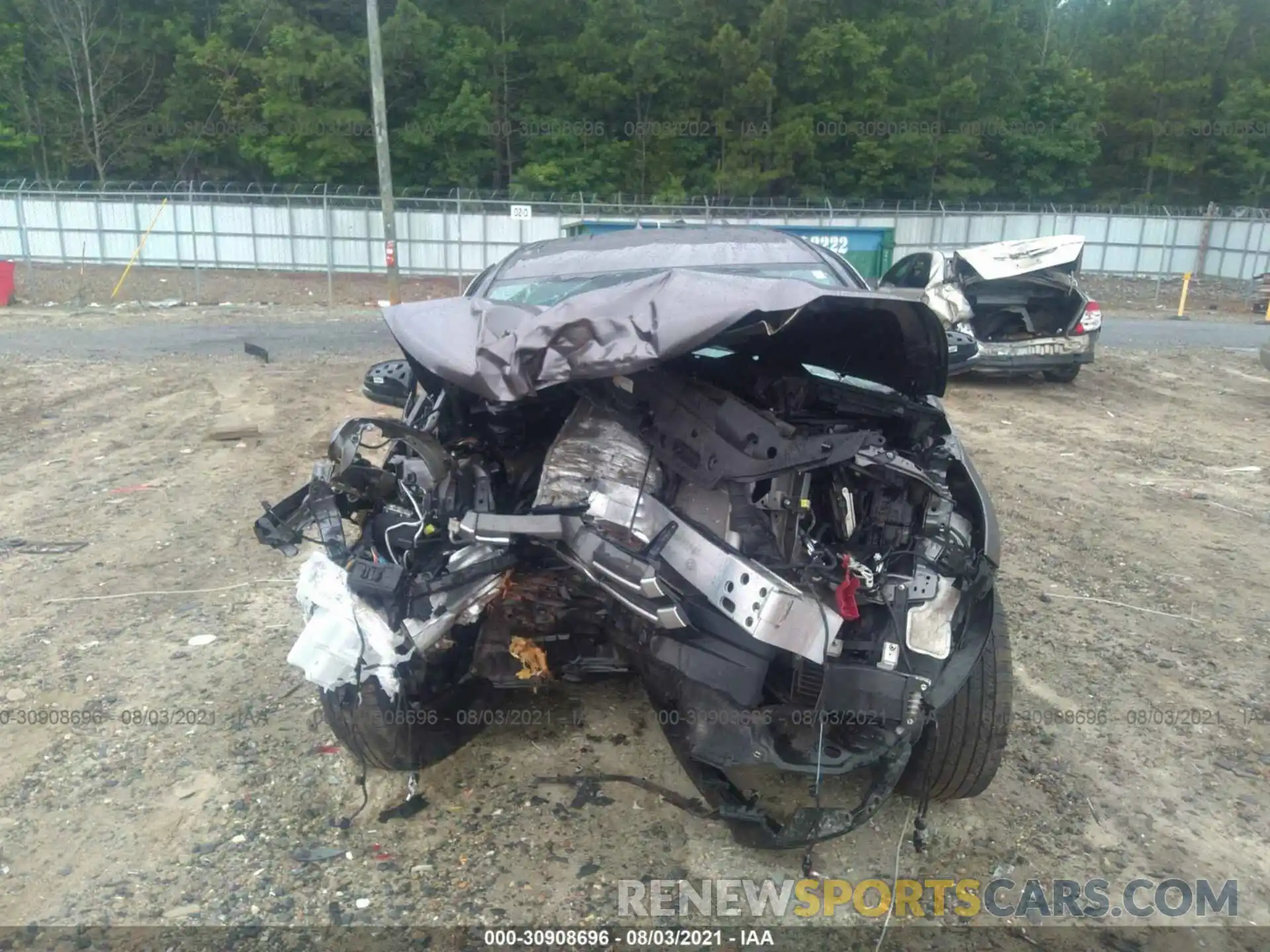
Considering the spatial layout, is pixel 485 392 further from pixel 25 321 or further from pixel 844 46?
pixel 844 46

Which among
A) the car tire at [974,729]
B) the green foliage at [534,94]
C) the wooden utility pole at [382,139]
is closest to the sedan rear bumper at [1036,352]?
the car tire at [974,729]

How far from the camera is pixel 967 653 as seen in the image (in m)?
2.84

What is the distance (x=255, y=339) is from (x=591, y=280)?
38.2ft

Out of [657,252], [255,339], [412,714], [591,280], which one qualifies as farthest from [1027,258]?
[255,339]

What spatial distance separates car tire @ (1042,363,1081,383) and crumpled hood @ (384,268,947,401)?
29.9 feet

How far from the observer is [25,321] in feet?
50.9

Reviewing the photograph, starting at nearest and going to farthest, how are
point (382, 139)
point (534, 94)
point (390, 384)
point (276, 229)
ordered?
point (390, 384)
point (382, 139)
point (276, 229)
point (534, 94)

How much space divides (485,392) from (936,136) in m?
32.3

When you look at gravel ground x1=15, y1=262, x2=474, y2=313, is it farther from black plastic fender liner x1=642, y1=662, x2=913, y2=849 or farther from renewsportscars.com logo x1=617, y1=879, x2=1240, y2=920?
renewsportscars.com logo x1=617, y1=879, x2=1240, y2=920

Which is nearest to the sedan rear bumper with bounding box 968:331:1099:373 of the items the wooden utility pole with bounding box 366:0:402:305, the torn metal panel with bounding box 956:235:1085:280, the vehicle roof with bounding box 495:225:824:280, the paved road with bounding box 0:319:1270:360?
the torn metal panel with bounding box 956:235:1085:280

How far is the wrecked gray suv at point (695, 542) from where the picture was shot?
2.70m

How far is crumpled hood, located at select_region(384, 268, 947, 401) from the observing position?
2.59 meters

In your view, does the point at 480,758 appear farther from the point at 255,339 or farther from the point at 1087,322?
the point at 255,339

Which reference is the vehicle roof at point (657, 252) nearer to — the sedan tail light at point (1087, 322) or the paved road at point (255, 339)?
the sedan tail light at point (1087, 322)
